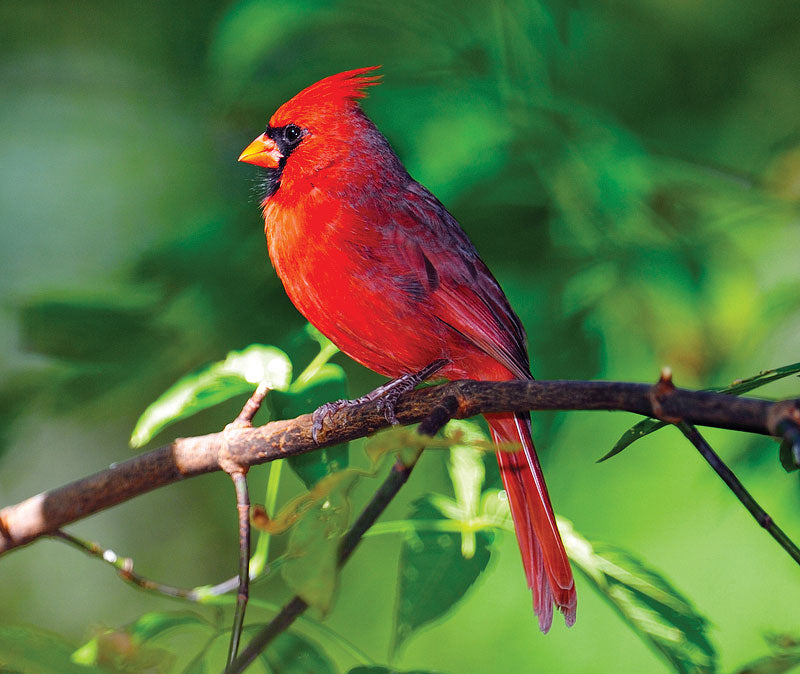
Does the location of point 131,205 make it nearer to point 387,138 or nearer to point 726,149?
point 387,138

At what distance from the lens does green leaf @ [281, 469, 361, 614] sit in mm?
638

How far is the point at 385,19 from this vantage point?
1.70m

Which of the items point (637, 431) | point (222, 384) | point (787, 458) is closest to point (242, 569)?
point (222, 384)

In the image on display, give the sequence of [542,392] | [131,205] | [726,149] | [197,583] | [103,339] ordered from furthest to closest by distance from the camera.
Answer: [197,583] → [131,205] → [726,149] → [103,339] → [542,392]

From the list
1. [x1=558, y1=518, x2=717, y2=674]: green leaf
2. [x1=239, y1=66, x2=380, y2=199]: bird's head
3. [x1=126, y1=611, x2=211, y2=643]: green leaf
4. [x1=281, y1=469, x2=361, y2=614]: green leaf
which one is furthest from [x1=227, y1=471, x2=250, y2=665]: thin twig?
[x1=239, y1=66, x2=380, y2=199]: bird's head

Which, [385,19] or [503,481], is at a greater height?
[385,19]

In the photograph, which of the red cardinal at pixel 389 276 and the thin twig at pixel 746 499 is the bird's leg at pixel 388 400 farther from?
the thin twig at pixel 746 499

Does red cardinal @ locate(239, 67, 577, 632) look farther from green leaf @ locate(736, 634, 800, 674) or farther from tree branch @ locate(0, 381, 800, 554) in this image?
green leaf @ locate(736, 634, 800, 674)

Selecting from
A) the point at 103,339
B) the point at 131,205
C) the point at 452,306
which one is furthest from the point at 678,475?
the point at 131,205

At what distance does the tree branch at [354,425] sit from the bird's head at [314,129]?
63 cm

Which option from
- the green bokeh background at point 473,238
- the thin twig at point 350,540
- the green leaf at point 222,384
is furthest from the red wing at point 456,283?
the thin twig at point 350,540

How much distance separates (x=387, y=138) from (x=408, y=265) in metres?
0.41

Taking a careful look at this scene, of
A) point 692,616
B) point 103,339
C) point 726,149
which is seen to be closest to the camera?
point 692,616

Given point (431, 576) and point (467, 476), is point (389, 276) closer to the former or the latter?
point (467, 476)
